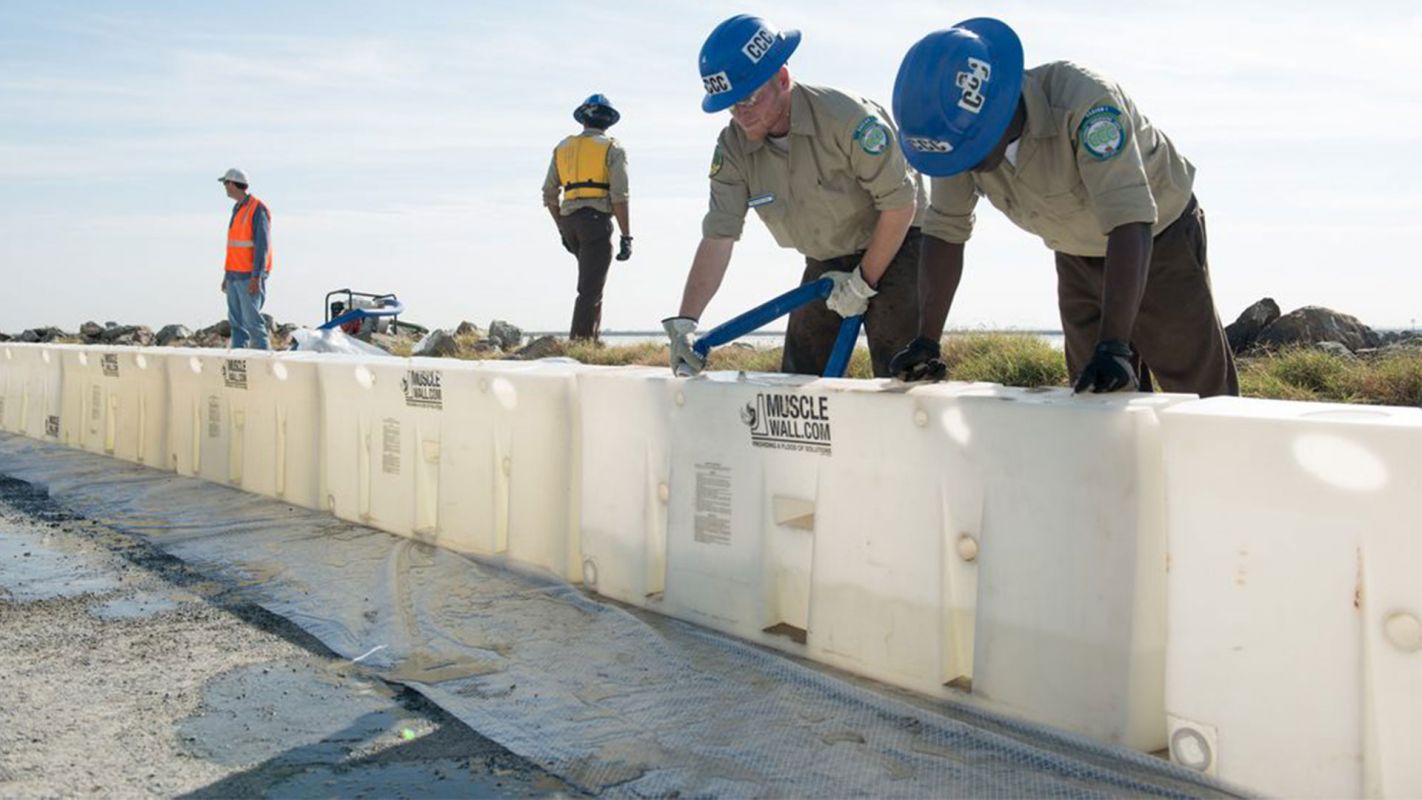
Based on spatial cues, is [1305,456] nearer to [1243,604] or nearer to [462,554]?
[1243,604]

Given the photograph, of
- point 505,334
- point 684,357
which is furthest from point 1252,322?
point 505,334

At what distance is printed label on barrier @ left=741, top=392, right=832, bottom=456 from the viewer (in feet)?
13.8

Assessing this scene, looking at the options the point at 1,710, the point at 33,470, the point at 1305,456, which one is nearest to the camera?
the point at 1305,456

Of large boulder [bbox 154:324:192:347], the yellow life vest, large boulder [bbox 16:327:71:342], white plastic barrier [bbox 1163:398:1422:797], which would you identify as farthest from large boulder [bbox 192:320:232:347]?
white plastic barrier [bbox 1163:398:1422:797]

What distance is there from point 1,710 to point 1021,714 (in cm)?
283

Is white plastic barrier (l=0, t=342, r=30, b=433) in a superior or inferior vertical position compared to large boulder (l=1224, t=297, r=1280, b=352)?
inferior

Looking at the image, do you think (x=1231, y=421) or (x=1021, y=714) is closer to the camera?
(x=1231, y=421)

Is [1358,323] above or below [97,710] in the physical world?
above

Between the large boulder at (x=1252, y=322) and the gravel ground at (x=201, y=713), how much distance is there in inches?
335

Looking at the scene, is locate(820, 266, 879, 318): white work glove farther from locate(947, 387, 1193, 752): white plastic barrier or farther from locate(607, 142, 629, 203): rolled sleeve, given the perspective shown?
locate(607, 142, 629, 203): rolled sleeve

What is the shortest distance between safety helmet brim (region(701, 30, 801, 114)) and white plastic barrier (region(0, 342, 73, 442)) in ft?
24.8

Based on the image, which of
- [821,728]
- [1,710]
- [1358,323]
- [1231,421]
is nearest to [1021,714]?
[821,728]

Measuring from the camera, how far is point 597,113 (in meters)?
12.4

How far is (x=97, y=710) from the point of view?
3783mm
